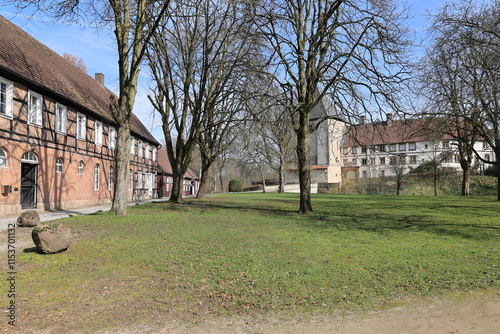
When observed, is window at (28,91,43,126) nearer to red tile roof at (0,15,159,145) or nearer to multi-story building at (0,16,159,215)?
multi-story building at (0,16,159,215)

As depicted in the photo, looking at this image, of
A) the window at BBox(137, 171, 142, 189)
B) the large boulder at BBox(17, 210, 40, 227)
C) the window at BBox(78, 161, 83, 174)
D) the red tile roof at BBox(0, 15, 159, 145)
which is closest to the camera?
the large boulder at BBox(17, 210, 40, 227)

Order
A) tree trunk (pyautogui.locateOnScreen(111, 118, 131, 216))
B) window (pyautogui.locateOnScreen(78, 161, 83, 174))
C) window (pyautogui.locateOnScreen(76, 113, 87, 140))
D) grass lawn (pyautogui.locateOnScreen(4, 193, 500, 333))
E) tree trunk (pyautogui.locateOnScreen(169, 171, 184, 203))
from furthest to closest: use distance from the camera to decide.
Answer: tree trunk (pyautogui.locateOnScreen(169, 171, 184, 203))
window (pyautogui.locateOnScreen(78, 161, 83, 174))
window (pyautogui.locateOnScreen(76, 113, 87, 140))
tree trunk (pyautogui.locateOnScreen(111, 118, 131, 216))
grass lawn (pyautogui.locateOnScreen(4, 193, 500, 333))

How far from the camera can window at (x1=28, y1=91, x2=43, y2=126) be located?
17312mm

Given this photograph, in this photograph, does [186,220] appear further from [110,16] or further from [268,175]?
[268,175]

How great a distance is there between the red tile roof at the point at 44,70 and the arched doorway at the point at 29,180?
3.64m

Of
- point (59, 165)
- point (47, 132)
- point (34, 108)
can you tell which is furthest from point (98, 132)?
point (34, 108)

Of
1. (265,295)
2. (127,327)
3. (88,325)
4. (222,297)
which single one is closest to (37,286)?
(88,325)

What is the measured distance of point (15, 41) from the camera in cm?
1894

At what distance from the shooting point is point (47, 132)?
736 inches

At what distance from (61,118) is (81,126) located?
2491mm

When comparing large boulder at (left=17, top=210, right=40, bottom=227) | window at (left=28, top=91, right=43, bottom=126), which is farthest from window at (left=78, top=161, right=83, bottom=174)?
large boulder at (left=17, top=210, right=40, bottom=227)

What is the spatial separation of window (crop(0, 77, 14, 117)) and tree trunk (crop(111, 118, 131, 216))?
5578 millimetres

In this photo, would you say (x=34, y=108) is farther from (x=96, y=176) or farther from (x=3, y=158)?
(x=96, y=176)

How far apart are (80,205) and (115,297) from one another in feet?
61.6
